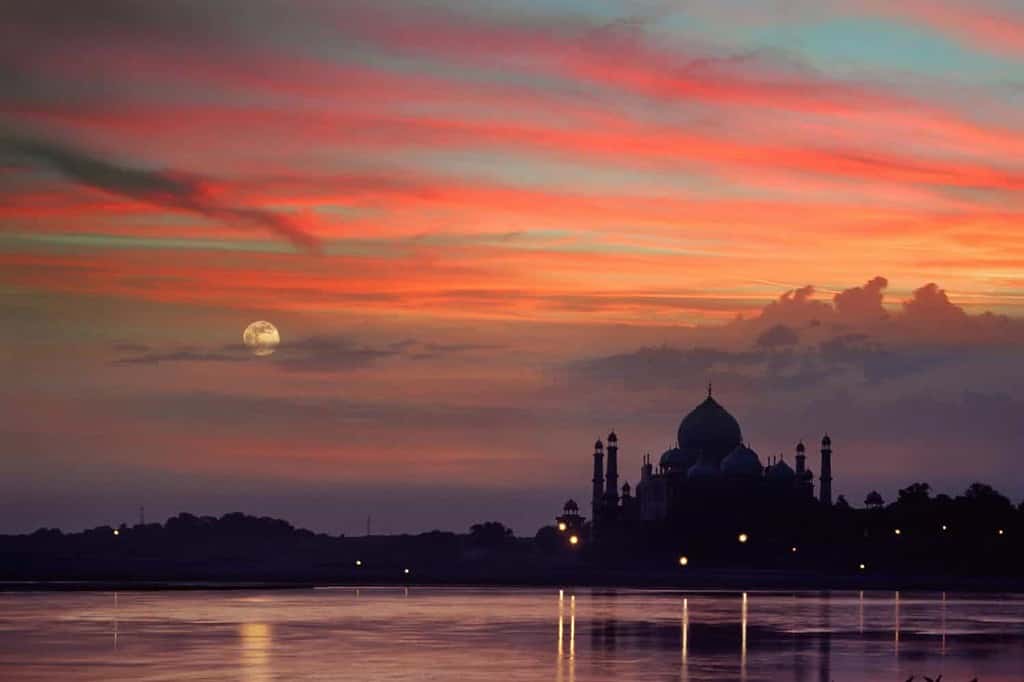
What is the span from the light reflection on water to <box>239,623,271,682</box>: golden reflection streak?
6 cm

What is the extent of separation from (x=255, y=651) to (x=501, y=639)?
1008 centimetres

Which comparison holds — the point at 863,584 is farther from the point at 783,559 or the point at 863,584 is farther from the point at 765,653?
the point at 765,653

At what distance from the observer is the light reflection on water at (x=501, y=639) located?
49469 millimetres

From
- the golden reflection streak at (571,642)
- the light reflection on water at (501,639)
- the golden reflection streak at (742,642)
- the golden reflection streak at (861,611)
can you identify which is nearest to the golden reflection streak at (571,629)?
the golden reflection streak at (571,642)

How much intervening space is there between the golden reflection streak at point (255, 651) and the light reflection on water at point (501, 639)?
55mm

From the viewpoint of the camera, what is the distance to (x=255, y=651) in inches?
2201

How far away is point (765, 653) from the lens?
185ft

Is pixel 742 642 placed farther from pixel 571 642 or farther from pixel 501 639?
pixel 501 639

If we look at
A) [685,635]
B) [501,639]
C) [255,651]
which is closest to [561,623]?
[685,635]

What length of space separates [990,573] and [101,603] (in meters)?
97.8

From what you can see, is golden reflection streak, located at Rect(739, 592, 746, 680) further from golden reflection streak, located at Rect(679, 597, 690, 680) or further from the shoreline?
the shoreline

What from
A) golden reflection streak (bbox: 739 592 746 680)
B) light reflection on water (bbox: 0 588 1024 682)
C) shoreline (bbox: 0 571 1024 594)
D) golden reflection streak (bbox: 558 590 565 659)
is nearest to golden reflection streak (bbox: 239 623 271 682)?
light reflection on water (bbox: 0 588 1024 682)

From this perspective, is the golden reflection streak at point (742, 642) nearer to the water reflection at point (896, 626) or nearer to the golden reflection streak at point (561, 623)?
the water reflection at point (896, 626)

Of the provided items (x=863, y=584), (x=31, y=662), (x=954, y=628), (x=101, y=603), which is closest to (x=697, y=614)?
(x=954, y=628)
